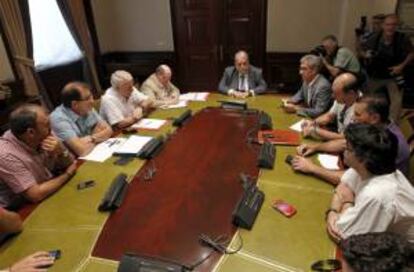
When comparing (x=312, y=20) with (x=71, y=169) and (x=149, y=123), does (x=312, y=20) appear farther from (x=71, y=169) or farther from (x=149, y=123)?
(x=71, y=169)

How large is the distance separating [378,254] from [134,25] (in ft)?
18.5

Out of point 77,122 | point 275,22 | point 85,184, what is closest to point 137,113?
point 77,122

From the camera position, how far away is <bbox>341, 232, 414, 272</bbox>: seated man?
0.78m

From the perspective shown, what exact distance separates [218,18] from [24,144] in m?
4.03

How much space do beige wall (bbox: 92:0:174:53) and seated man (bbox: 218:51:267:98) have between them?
2.07 meters

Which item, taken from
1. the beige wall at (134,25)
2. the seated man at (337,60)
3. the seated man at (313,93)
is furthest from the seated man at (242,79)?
the beige wall at (134,25)

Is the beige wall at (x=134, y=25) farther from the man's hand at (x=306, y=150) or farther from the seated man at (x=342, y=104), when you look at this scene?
the man's hand at (x=306, y=150)

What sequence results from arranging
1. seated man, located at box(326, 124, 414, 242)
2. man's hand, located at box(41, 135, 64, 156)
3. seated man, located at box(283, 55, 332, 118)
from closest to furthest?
1. seated man, located at box(326, 124, 414, 242)
2. man's hand, located at box(41, 135, 64, 156)
3. seated man, located at box(283, 55, 332, 118)

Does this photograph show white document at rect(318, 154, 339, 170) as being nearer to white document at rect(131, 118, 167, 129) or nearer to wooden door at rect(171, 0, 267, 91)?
white document at rect(131, 118, 167, 129)

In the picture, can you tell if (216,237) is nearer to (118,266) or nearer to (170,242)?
(170,242)

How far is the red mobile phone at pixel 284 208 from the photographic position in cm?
159

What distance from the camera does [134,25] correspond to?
564 centimetres

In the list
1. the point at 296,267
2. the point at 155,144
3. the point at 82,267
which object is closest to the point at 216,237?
the point at 296,267

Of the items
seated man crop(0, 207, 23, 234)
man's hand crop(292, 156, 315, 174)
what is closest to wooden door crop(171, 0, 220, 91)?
man's hand crop(292, 156, 315, 174)
